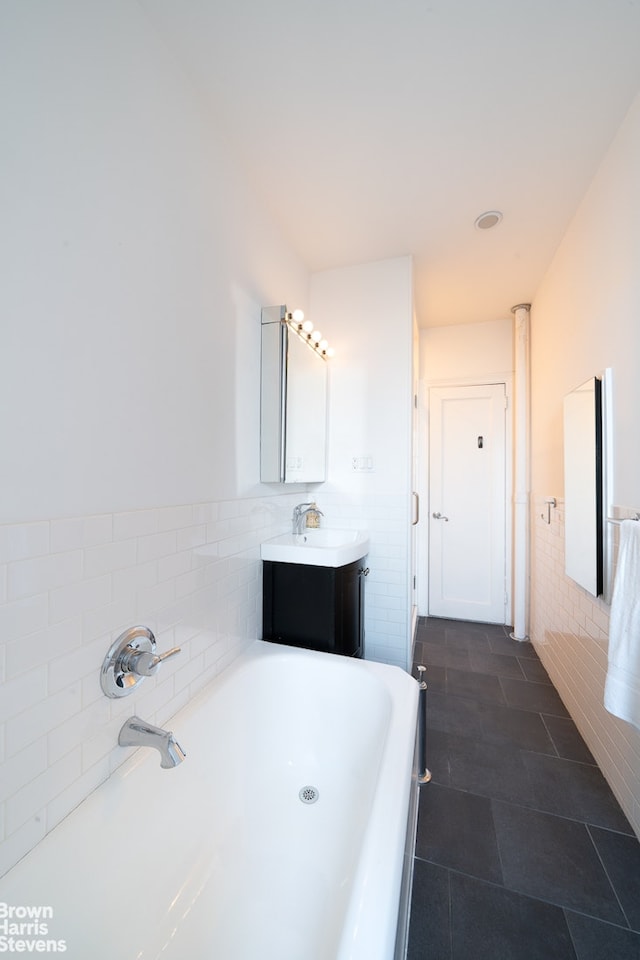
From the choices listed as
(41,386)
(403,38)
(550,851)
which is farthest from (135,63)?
(550,851)

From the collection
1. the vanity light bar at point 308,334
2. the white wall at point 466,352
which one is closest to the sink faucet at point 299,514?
the vanity light bar at point 308,334

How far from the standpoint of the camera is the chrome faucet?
92cm

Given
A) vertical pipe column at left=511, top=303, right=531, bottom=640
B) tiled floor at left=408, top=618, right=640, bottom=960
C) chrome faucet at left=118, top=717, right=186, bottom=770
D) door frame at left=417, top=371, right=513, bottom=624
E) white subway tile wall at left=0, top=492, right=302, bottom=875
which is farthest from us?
door frame at left=417, top=371, right=513, bottom=624

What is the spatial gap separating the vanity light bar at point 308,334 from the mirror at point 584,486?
4.72 feet

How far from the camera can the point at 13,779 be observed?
0.75 m

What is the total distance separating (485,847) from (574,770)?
2.22ft

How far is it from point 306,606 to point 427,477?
2.12 meters

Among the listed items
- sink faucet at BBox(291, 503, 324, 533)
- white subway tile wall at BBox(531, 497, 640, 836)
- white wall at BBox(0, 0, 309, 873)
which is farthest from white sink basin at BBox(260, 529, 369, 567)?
white subway tile wall at BBox(531, 497, 640, 836)

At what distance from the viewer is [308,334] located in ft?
6.93

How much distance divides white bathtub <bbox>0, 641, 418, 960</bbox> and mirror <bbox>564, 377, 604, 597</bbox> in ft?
3.52

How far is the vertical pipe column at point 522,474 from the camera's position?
9.68 feet

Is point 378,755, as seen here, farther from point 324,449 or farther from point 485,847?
point 324,449

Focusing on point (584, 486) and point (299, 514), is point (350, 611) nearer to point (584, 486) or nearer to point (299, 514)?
point (299, 514)

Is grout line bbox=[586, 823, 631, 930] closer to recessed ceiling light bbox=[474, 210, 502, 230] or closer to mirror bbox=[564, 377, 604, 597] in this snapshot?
mirror bbox=[564, 377, 604, 597]
